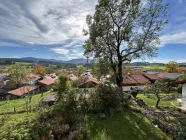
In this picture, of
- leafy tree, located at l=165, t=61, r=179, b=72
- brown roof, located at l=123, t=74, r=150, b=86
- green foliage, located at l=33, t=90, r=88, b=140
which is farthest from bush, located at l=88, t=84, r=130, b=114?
leafy tree, located at l=165, t=61, r=179, b=72

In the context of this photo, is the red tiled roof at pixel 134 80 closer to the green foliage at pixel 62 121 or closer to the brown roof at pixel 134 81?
the brown roof at pixel 134 81

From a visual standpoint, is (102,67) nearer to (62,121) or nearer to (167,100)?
Result: (62,121)

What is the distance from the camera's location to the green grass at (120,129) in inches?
383

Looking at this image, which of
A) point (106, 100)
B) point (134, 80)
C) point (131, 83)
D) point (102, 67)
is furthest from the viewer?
point (134, 80)

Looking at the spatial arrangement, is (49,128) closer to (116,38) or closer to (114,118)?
(114,118)

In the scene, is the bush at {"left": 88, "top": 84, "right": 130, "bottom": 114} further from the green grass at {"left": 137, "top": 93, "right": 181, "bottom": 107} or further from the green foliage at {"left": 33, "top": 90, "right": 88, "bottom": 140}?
the green grass at {"left": 137, "top": 93, "right": 181, "bottom": 107}

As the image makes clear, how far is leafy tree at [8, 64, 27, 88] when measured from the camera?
48334 millimetres

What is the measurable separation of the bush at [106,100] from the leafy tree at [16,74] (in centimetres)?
4286

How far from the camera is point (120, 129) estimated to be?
10633 millimetres

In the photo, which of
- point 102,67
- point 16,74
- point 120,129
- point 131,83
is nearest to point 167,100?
point 102,67

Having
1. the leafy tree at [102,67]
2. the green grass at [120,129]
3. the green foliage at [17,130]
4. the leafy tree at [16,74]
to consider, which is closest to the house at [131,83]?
the leafy tree at [102,67]

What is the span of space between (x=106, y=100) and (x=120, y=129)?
3.63m

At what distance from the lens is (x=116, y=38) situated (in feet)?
55.7

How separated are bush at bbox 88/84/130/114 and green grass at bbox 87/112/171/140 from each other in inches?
37.6
